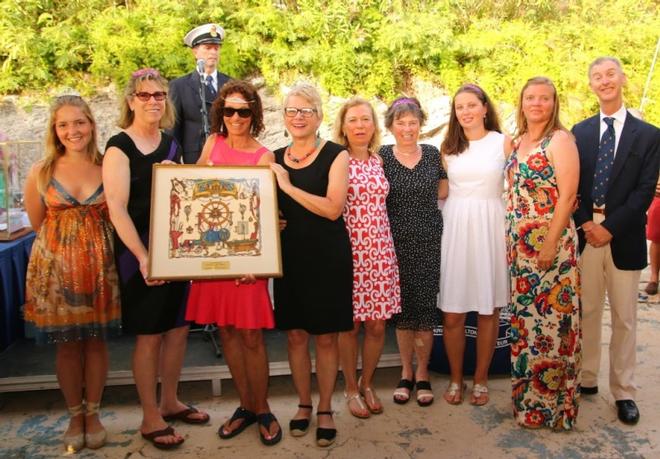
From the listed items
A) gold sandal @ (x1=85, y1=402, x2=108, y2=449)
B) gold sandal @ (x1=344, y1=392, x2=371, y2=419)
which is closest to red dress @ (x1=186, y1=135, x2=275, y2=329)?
gold sandal @ (x1=85, y1=402, x2=108, y2=449)

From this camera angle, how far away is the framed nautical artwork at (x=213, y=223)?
274 cm

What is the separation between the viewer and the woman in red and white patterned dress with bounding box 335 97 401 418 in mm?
3305

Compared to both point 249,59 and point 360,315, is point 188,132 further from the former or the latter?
point 249,59

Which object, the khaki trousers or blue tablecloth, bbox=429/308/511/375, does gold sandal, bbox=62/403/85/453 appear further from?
the khaki trousers

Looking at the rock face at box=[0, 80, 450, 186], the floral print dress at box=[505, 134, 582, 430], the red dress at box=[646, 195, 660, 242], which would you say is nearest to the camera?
the floral print dress at box=[505, 134, 582, 430]

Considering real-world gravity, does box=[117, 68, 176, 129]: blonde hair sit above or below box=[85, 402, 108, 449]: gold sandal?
above

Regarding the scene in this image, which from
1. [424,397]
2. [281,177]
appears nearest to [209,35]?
[281,177]

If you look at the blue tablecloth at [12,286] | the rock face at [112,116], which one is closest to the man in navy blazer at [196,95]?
the blue tablecloth at [12,286]

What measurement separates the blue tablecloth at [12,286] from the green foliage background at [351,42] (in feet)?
16.5

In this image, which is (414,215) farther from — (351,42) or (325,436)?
(351,42)

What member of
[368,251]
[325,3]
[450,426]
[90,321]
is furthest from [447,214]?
[325,3]

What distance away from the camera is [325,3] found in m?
9.16

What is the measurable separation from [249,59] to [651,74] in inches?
266

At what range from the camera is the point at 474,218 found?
3488mm
